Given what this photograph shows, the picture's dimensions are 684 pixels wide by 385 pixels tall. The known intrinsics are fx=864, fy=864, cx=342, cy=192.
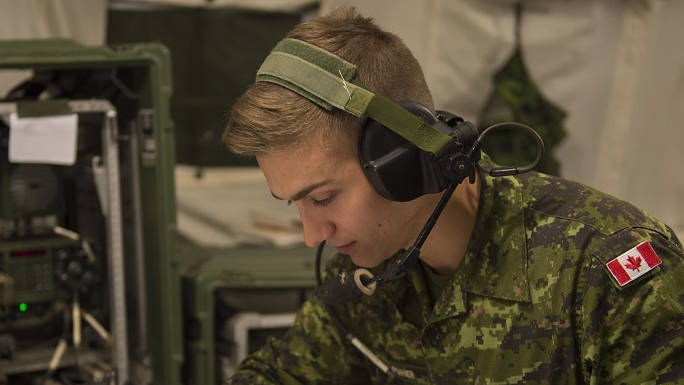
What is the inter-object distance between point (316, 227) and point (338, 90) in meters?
0.22

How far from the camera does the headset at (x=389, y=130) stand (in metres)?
1.15

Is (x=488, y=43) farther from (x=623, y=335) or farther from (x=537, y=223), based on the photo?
(x=623, y=335)

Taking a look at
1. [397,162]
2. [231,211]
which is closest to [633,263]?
[397,162]

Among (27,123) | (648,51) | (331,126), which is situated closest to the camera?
(331,126)

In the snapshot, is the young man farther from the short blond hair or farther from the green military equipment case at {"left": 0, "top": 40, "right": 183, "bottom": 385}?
the green military equipment case at {"left": 0, "top": 40, "right": 183, "bottom": 385}

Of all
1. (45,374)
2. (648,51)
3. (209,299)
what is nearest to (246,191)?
(209,299)

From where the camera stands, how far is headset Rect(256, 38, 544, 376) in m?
1.15

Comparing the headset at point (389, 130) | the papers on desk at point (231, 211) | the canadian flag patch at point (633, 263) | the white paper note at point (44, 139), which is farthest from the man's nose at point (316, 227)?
the papers on desk at point (231, 211)

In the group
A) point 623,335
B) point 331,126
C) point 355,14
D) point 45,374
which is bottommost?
point 45,374

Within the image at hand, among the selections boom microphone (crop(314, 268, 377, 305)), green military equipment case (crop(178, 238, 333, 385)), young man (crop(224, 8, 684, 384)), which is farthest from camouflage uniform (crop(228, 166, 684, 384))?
green military equipment case (crop(178, 238, 333, 385))

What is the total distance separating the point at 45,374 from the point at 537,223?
4.41ft

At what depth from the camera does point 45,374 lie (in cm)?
212

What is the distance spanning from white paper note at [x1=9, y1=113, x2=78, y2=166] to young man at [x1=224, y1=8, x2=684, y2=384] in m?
0.85

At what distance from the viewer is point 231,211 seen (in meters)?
2.93
